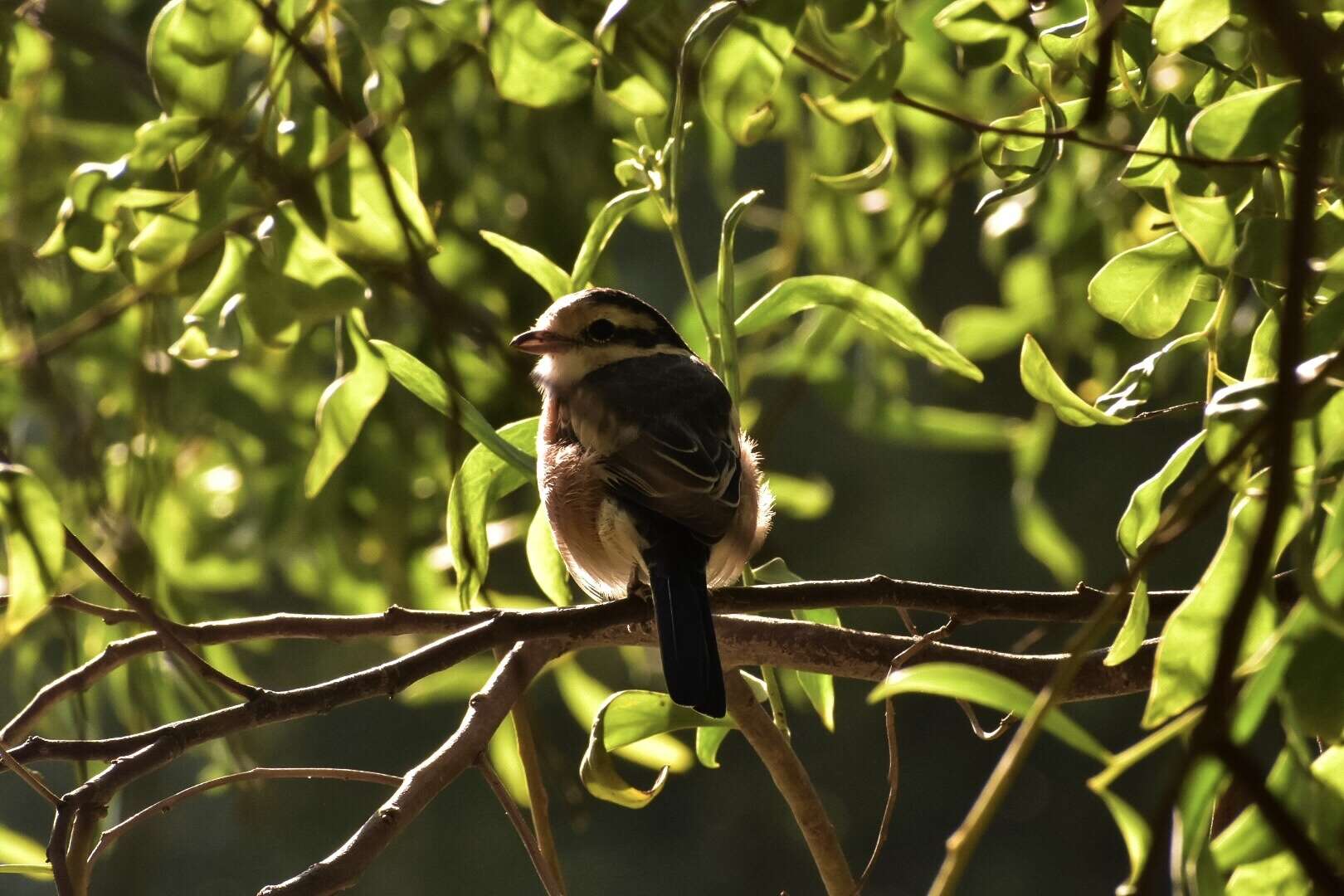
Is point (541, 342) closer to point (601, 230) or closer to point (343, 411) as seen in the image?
point (601, 230)

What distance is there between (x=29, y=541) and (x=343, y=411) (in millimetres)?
373

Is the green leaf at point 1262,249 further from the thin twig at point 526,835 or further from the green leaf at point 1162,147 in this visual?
the thin twig at point 526,835

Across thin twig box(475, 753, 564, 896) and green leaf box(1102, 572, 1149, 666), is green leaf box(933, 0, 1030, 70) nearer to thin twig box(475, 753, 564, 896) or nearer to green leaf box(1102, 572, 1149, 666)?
green leaf box(1102, 572, 1149, 666)

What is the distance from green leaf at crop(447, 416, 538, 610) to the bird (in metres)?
0.17

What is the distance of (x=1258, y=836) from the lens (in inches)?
32.0

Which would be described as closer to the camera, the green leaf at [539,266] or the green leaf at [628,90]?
the green leaf at [628,90]

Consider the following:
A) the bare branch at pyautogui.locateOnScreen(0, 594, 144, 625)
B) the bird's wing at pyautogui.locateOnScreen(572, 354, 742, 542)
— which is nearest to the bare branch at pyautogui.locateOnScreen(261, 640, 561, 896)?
the bare branch at pyautogui.locateOnScreen(0, 594, 144, 625)

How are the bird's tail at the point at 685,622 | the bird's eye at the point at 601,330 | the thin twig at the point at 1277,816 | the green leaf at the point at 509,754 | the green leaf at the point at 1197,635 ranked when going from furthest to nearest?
1. the bird's eye at the point at 601,330
2. the green leaf at the point at 509,754
3. the bird's tail at the point at 685,622
4. the green leaf at the point at 1197,635
5. the thin twig at the point at 1277,816

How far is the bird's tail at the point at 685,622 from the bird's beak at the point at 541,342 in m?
0.44

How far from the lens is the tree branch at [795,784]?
1.48 meters

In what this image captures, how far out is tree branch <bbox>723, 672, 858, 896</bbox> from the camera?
148cm

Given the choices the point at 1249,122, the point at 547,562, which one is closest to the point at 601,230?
the point at 547,562

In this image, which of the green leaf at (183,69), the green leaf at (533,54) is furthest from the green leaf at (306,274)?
the green leaf at (533,54)

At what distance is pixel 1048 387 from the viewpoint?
3.58 ft
